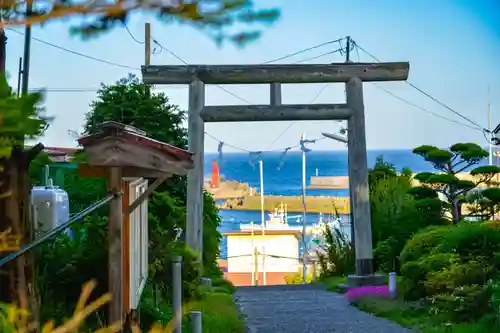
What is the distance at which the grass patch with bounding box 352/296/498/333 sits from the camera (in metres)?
6.39

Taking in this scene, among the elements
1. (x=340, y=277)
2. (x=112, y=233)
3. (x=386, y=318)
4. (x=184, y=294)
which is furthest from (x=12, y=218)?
(x=340, y=277)

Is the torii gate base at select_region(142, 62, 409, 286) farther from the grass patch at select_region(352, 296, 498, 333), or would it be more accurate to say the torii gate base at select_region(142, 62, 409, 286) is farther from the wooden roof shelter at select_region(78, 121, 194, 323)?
the wooden roof shelter at select_region(78, 121, 194, 323)

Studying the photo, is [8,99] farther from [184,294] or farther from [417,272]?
[417,272]

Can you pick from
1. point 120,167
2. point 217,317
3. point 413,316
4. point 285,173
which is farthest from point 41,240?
point 285,173

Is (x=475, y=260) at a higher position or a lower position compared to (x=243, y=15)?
lower

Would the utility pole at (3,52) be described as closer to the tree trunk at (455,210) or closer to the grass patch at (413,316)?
the grass patch at (413,316)

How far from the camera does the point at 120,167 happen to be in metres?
3.73

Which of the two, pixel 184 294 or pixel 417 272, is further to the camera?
pixel 417 272

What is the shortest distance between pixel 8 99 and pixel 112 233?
2.05 m

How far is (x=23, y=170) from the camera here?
3.21m

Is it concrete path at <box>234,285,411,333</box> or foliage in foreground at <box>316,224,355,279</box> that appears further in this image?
foliage in foreground at <box>316,224,355,279</box>

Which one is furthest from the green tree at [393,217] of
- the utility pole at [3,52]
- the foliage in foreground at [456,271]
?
the utility pole at [3,52]

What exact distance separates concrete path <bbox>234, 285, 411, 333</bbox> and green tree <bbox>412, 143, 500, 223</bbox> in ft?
7.21

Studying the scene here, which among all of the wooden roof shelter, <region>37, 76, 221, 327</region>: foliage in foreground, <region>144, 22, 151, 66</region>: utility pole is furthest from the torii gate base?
the wooden roof shelter
